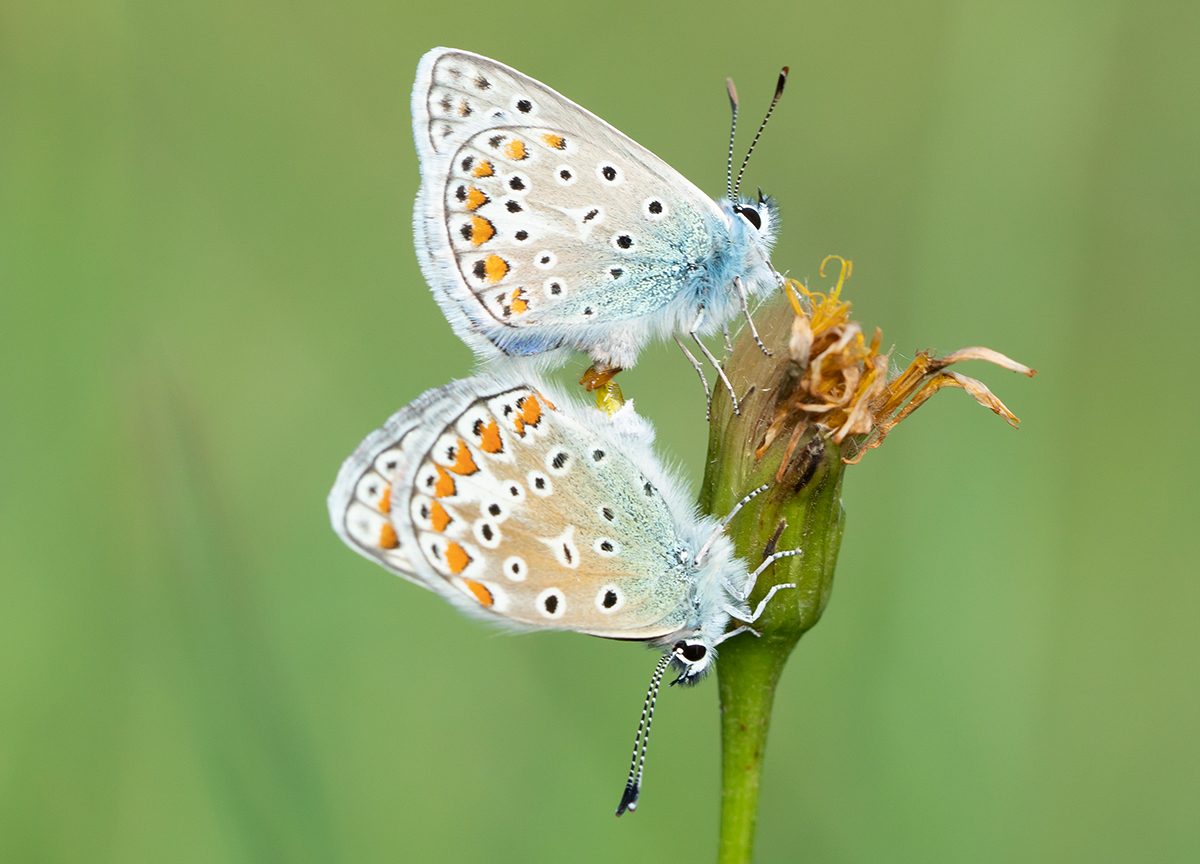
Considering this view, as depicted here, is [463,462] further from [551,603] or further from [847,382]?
[847,382]

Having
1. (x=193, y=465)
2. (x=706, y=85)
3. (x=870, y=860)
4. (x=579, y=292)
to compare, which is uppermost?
(x=706, y=85)

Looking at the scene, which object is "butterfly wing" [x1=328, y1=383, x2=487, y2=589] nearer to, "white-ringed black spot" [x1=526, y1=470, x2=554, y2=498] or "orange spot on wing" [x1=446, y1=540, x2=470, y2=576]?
"orange spot on wing" [x1=446, y1=540, x2=470, y2=576]

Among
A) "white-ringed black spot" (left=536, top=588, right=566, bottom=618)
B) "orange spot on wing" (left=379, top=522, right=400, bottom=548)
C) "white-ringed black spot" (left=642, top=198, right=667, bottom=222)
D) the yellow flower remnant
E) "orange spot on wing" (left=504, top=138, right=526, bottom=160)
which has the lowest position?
"white-ringed black spot" (left=536, top=588, right=566, bottom=618)

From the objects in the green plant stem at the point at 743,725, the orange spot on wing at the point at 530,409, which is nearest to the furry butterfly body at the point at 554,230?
the orange spot on wing at the point at 530,409

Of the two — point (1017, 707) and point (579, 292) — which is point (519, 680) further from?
point (1017, 707)

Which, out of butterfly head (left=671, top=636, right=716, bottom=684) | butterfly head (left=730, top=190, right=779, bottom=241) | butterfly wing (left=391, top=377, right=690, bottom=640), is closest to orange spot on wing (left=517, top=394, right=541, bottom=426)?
butterfly wing (left=391, top=377, right=690, bottom=640)

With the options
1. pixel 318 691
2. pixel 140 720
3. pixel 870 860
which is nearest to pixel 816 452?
pixel 870 860

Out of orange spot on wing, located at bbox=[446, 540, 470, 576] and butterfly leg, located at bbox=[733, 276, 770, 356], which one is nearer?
orange spot on wing, located at bbox=[446, 540, 470, 576]

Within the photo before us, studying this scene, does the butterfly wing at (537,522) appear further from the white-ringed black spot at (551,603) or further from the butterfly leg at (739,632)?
the butterfly leg at (739,632)
